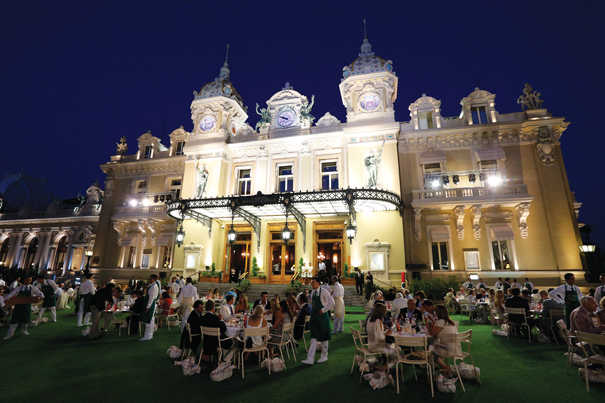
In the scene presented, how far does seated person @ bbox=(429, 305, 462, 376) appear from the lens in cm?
585

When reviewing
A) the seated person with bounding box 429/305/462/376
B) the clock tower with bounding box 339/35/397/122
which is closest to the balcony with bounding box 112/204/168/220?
the clock tower with bounding box 339/35/397/122

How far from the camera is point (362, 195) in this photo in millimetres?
17375

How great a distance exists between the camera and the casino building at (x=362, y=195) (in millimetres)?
18422

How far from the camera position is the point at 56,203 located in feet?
113

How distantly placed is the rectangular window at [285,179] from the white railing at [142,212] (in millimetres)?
9477

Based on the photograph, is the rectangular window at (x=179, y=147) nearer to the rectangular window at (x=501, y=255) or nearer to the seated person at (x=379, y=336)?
the seated person at (x=379, y=336)

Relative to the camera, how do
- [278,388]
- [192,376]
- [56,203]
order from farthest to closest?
[56,203] < [192,376] < [278,388]

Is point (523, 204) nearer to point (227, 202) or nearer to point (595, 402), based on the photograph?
point (595, 402)

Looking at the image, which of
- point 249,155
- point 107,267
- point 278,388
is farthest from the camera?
point 107,267

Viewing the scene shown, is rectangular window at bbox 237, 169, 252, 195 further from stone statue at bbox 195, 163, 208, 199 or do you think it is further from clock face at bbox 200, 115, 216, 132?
clock face at bbox 200, 115, 216, 132

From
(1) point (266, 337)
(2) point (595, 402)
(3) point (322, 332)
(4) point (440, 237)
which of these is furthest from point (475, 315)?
(1) point (266, 337)

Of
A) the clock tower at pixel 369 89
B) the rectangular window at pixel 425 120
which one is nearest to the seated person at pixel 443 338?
the clock tower at pixel 369 89

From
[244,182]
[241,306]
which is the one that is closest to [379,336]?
[241,306]

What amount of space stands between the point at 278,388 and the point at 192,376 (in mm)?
2040
